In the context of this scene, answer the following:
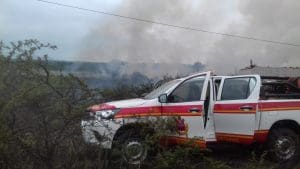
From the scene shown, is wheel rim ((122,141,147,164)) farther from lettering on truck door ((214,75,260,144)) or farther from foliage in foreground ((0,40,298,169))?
lettering on truck door ((214,75,260,144))

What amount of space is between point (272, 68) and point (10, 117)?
1131 inches

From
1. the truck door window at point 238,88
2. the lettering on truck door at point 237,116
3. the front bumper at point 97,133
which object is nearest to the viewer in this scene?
the front bumper at point 97,133

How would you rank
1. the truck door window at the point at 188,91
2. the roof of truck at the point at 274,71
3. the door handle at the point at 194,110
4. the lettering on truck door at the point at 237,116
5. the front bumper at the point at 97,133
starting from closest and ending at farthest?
the front bumper at the point at 97,133
the door handle at the point at 194,110
the truck door window at the point at 188,91
the lettering on truck door at the point at 237,116
the roof of truck at the point at 274,71

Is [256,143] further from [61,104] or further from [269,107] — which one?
[61,104]

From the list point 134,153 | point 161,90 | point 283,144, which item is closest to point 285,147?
point 283,144

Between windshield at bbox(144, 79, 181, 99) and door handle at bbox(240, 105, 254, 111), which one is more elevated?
windshield at bbox(144, 79, 181, 99)

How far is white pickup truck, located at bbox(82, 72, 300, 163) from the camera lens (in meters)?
9.42

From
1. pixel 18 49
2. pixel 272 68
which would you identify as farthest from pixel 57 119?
pixel 272 68

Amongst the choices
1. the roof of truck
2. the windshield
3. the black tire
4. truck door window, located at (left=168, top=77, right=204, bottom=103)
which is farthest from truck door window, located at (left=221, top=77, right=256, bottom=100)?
the roof of truck

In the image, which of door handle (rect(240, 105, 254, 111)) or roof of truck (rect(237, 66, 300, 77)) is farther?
roof of truck (rect(237, 66, 300, 77))

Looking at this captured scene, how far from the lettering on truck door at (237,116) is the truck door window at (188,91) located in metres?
0.48

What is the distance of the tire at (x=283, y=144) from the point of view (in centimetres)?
991

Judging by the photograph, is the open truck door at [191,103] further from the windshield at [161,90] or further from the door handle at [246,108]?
the door handle at [246,108]

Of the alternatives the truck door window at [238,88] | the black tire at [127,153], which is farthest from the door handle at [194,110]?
the black tire at [127,153]
